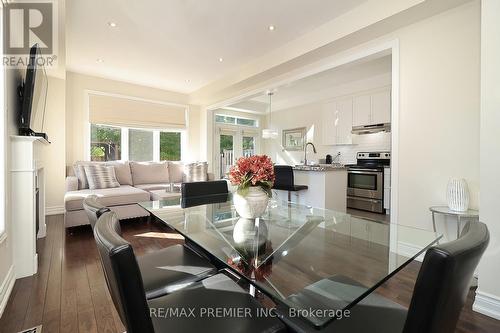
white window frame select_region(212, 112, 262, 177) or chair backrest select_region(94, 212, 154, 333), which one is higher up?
white window frame select_region(212, 112, 262, 177)

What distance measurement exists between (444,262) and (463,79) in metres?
2.43

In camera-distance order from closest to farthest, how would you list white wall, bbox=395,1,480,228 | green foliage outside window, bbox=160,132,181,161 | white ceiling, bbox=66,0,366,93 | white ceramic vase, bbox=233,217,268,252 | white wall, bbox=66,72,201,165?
white ceramic vase, bbox=233,217,268,252 → white wall, bbox=395,1,480,228 → white ceiling, bbox=66,0,366,93 → white wall, bbox=66,72,201,165 → green foliage outside window, bbox=160,132,181,161

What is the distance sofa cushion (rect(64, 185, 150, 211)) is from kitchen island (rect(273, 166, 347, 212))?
8.58 ft

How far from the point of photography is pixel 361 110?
5227 mm

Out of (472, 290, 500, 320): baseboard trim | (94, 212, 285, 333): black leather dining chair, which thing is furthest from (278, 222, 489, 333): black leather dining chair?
(472, 290, 500, 320): baseboard trim

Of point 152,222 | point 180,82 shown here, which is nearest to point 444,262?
point 152,222

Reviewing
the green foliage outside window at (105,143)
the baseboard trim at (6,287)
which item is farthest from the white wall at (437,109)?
the green foliage outside window at (105,143)

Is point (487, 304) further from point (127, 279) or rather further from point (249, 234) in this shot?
point (127, 279)

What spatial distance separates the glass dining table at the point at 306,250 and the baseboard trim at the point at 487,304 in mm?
850

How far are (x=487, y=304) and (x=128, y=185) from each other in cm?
500

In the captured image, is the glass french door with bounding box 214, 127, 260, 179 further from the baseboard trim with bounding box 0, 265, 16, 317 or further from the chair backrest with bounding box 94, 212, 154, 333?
the chair backrest with bounding box 94, 212, 154, 333

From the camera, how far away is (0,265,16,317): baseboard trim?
1.63 metres

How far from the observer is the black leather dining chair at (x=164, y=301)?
2.01 feet

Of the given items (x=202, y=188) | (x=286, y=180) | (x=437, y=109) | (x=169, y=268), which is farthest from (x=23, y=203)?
(x=437, y=109)
